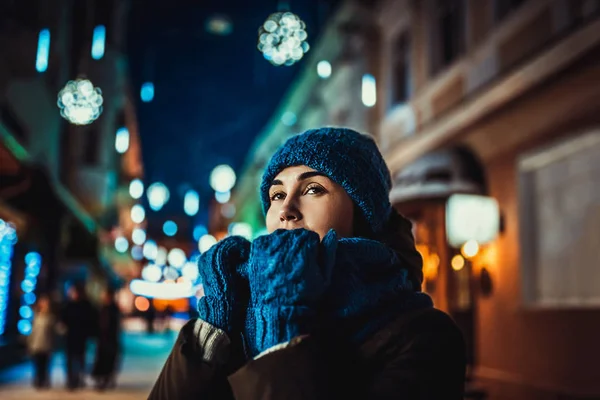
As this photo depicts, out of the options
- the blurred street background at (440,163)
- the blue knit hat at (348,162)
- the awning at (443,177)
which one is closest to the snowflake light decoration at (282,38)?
the blurred street background at (440,163)

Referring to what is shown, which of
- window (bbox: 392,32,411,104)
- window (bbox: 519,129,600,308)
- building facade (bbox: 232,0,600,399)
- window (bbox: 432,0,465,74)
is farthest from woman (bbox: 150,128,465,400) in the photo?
window (bbox: 392,32,411,104)

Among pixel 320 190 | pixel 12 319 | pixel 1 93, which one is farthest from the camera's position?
pixel 12 319

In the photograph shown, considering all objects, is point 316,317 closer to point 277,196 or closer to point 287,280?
point 287,280

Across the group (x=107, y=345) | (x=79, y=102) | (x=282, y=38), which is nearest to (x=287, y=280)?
(x=282, y=38)

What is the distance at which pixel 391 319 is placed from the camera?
4.62 ft

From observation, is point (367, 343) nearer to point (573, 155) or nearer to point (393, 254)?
point (393, 254)

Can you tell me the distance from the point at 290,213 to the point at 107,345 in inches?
438

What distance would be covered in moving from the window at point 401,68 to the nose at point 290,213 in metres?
14.4

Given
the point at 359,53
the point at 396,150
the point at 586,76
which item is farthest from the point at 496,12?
the point at 359,53

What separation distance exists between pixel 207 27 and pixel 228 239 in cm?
1693

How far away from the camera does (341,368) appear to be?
4.29ft

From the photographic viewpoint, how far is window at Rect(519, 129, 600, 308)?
8.62 metres

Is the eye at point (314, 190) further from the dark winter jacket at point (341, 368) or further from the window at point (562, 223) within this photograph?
the window at point (562, 223)

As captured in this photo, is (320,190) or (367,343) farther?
(320,190)
